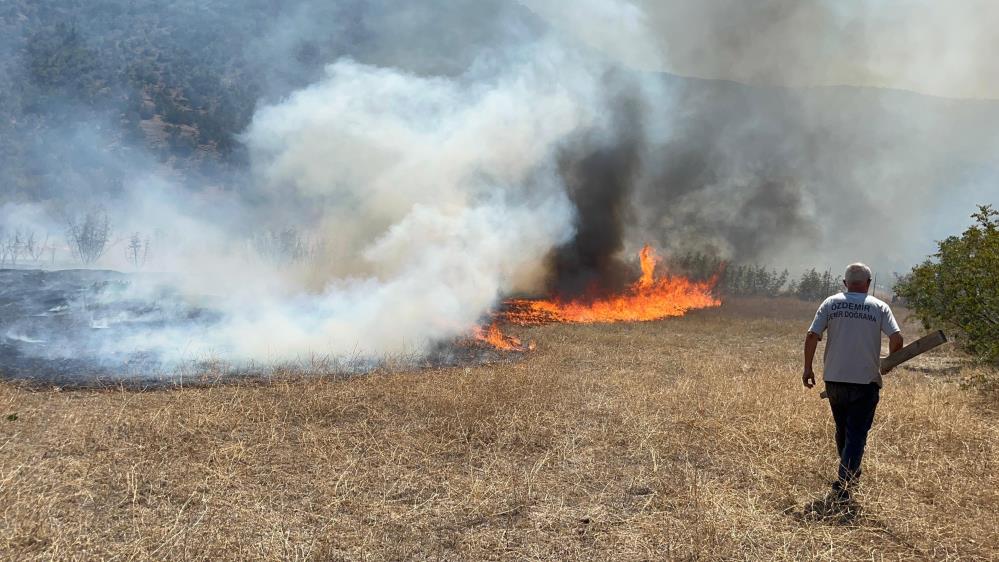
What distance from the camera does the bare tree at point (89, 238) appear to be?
51094 mm

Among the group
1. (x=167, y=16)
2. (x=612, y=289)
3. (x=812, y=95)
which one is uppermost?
(x=167, y=16)

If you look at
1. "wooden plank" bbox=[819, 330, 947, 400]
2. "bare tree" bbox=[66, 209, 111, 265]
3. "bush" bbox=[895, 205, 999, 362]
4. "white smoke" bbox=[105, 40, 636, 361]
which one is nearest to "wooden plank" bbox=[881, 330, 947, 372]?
"wooden plank" bbox=[819, 330, 947, 400]

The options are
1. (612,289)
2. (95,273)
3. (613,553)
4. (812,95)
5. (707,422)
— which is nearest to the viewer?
(613,553)

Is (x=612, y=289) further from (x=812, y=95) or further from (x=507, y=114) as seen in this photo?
(x=812, y=95)

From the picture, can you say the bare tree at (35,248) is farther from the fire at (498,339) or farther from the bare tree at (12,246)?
the fire at (498,339)

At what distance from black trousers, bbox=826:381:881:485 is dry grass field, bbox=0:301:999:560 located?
0.98ft

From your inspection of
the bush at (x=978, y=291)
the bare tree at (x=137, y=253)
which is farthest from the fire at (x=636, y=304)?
the bare tree at (x=137, y=253)

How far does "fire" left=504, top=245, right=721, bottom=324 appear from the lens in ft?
84.9

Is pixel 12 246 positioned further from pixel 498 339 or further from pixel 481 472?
pixel 481 472

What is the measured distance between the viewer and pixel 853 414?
546 cm

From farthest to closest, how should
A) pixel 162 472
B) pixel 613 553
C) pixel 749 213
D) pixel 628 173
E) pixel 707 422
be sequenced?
pixel 749 213
pixel 628 173
pixel 707 422
pixel 162 472
pixel 613 553

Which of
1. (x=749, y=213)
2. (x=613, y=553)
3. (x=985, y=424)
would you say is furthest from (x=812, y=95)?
(x=613, y=553)

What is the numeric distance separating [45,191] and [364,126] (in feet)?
198

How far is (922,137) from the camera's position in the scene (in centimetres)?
8206
